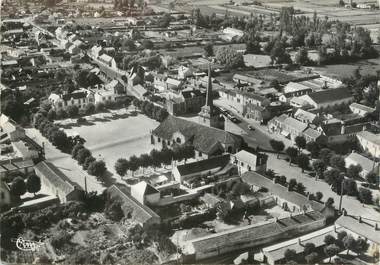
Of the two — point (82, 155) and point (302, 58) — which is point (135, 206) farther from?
point (302, 58)

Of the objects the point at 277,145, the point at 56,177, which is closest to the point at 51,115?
the point at 56,177

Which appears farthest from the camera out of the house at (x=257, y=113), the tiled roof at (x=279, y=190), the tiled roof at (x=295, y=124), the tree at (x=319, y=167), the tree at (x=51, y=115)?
the house at (x=257, y=113)

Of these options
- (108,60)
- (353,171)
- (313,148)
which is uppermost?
(108,60)

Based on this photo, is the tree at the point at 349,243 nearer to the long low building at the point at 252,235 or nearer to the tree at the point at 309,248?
the tree at the point at 309,248

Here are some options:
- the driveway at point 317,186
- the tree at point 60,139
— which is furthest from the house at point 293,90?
the tree at point 60,139

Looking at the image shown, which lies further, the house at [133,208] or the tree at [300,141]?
the tree at [300,141]

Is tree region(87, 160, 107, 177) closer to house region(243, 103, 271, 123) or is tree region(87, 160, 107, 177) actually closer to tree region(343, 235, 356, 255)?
tree region(343, 235, 356, 255)
